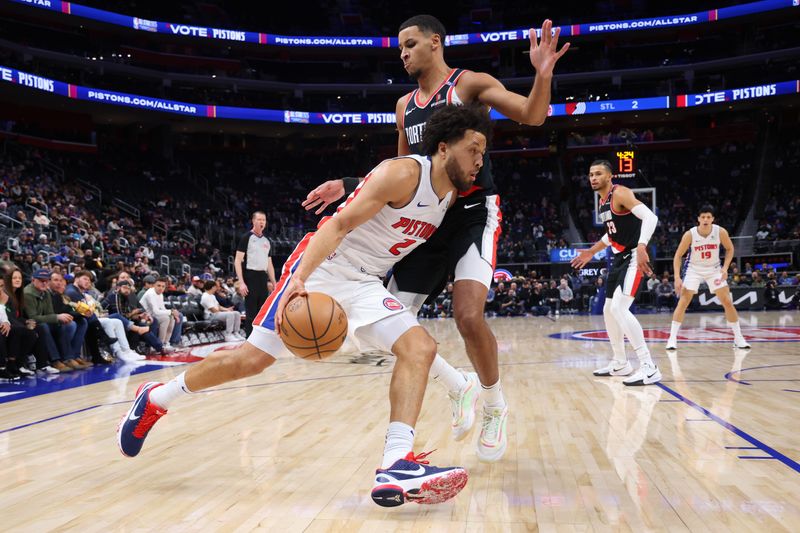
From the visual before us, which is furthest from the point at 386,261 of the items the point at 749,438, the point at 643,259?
the point at 643,259

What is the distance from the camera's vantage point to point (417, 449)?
11.3 ft

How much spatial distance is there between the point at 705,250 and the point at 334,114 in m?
24.0

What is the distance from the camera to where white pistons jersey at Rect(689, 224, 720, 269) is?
27.6 ft

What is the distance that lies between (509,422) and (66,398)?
12.5 ft

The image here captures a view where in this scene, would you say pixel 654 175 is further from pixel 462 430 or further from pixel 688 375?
pixel 462 430

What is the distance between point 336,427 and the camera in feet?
13.4

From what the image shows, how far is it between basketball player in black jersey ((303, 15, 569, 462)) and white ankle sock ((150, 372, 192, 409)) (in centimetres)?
104

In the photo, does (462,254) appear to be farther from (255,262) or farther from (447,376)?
(255,262)

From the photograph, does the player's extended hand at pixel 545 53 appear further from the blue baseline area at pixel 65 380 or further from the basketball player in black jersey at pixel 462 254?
the blue baseline area at pixel 65 380

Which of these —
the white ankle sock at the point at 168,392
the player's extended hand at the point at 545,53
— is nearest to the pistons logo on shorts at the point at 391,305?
the white ankle sock at the point at 168,392

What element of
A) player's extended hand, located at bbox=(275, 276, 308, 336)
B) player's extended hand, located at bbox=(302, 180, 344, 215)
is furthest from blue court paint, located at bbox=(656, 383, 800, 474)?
player's extended hand, located at bbox=(302, 180, 344, 215)

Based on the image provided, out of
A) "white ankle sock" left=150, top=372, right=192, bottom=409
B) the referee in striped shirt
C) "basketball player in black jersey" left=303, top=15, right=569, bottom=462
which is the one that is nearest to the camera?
"white ankle sock" left=150, top=372, right=192, bottom=409

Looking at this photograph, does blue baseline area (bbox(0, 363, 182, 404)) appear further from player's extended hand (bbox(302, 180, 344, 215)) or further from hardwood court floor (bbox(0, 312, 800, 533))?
player's extended hand (bbox(302, 180, 344, 215))

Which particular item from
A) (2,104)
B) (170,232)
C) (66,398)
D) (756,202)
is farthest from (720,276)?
(2,104)
